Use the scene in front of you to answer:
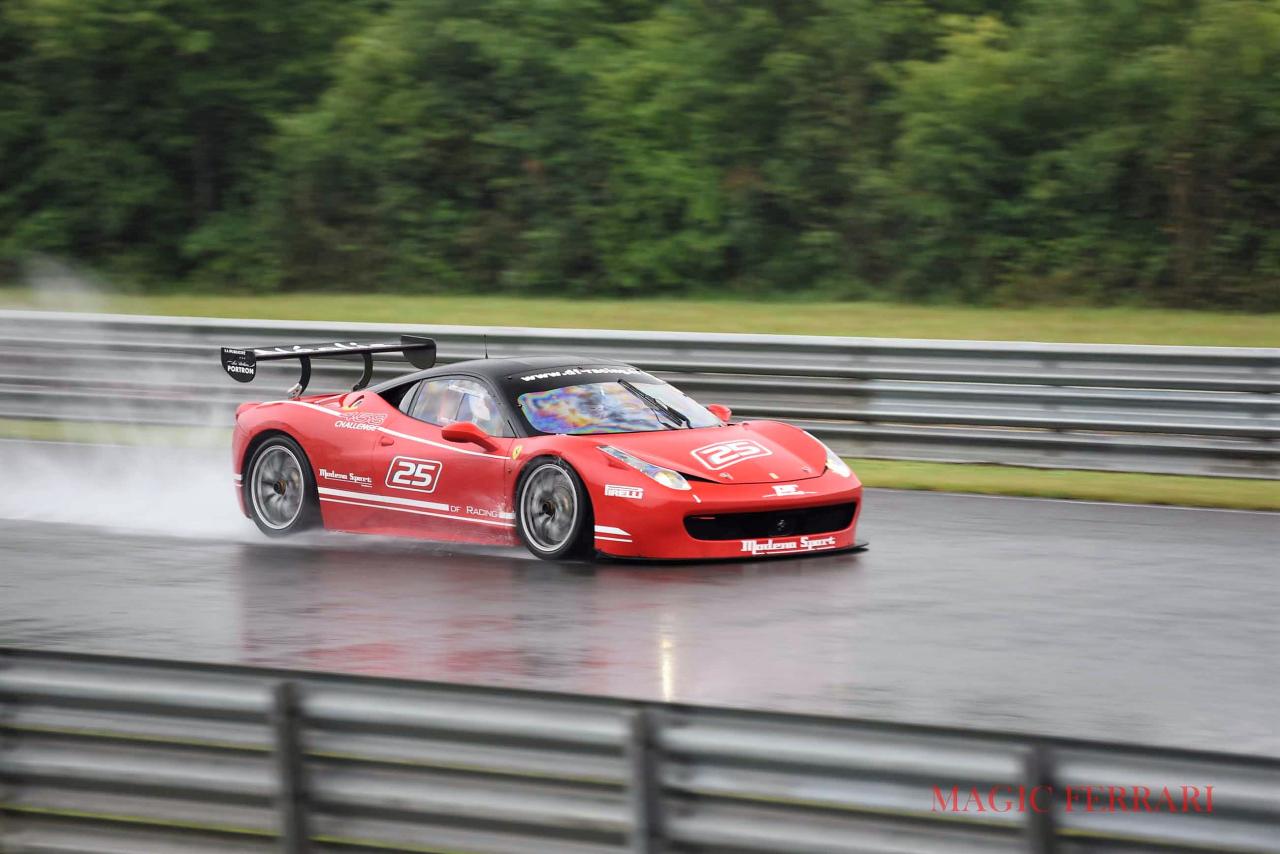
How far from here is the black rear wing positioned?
1189 centimetres

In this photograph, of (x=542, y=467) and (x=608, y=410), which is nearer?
(x=542, y=467)

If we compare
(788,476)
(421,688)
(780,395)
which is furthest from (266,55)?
(421,688)

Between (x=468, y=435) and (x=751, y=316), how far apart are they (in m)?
12.2

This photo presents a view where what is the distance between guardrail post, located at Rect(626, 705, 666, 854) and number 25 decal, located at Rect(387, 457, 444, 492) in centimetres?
684

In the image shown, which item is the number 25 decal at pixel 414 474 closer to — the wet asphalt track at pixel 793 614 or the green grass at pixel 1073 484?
the wet asphalt track at pixel 793 614

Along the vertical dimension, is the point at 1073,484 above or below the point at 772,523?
below

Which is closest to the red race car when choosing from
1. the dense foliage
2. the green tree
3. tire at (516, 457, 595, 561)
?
tire at (516, 457, 595, 561)

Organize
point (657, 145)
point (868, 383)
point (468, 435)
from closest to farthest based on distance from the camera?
point (468, 435)
point (868, 383)
point (657, 145)

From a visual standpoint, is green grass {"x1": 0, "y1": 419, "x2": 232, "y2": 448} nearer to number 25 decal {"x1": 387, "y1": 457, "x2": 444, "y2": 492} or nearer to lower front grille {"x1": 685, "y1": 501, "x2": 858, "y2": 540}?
number 25 decal {"x1": 387, "y1": 457, "x2": 444, "y2": 492}

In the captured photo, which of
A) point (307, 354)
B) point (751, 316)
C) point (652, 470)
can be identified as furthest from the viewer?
point (751, 316)

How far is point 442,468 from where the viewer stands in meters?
10.7

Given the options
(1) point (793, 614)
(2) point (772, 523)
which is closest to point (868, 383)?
(2) point (772, 523)

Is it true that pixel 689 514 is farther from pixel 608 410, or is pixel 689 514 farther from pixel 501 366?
pixel 501 366

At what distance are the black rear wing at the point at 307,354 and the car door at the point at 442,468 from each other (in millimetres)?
Answer: 796
